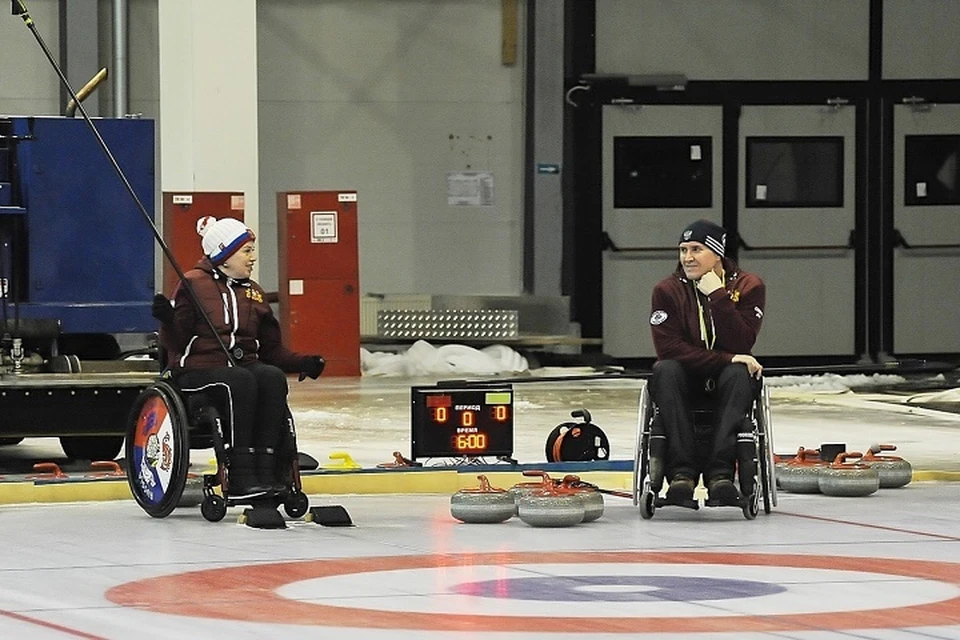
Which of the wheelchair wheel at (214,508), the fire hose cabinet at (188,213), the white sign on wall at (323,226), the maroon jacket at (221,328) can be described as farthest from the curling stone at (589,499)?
the white sign on wall at (323,226)

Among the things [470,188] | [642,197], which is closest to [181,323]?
[470,188]

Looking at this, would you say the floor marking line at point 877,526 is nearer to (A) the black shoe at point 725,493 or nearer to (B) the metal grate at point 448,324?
(A) the black shoe at point 725,493

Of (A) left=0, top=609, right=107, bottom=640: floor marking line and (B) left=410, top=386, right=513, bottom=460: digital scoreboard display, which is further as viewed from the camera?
(B) left=410, top=386, right=513, bottom=460: digital scoreboard display

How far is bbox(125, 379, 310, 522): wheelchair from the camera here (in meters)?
9.88

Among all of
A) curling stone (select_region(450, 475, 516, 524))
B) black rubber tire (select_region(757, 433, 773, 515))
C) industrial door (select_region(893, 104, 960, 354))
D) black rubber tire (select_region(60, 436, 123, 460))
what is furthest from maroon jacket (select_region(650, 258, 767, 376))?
industrial door (select_region(893, 104, 960, 354))

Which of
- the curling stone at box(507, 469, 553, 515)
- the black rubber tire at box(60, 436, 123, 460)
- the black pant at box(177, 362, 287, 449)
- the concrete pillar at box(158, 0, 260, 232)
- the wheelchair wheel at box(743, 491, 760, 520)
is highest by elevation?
the concrete pillar at box(158, 0, 260, 232)

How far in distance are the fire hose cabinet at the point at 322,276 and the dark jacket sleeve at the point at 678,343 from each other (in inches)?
469

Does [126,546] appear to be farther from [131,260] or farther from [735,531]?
[131,260]

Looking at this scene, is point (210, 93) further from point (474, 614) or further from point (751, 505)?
point (474, 614)

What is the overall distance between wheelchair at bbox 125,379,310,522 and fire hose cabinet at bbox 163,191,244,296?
10.5 m

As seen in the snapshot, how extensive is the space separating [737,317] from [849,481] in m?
1.35

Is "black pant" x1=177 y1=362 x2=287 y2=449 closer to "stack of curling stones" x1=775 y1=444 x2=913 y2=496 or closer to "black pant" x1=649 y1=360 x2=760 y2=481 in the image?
"black pant" x1=649 y1=360 x2=760 y2=481

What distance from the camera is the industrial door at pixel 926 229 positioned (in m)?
25.1

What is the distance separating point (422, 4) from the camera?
79.7ft
